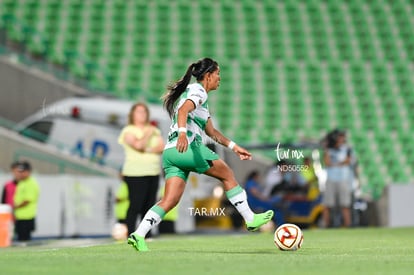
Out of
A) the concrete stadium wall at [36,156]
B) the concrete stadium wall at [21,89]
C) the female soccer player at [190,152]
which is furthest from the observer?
the concrete stadium wall at [21,89]

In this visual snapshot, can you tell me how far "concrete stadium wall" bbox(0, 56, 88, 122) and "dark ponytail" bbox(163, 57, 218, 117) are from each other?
12805 mm

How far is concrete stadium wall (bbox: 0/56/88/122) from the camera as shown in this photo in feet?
76.9

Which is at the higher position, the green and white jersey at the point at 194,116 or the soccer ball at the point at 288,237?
the green and white jersey at the point at 194,116

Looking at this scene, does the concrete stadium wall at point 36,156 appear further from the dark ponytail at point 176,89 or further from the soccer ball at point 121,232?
the dark ponytail at point 176,89

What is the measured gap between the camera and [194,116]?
10.9 m

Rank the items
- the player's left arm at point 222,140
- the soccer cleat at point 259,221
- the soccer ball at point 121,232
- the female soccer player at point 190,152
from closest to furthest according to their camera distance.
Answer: the female soccer player at point 190,152 → the soccer cleat at point 259,221 → the player's left arm at point 222,140 → the soccer ball at point 121,232

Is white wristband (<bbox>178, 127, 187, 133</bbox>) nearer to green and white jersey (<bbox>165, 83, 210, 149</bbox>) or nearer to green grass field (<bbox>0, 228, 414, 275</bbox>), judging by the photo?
green and white jersey (<bbox>165, 83, 210, 149</bbox>)

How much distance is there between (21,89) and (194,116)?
13562mm

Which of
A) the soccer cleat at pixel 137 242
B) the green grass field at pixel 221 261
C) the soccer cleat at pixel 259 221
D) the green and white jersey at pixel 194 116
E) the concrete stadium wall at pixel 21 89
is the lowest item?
the green grass field at pixel 221 261

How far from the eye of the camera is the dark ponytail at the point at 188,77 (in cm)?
1097

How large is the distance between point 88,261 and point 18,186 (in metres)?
8.45

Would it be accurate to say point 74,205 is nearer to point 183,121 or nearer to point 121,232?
point 121,232

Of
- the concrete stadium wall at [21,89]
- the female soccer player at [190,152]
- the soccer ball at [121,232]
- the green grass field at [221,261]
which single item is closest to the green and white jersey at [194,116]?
the female soccer player at [190,152]

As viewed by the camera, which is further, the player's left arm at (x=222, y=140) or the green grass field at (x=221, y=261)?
the player's left arm at (x=222, y=140)
